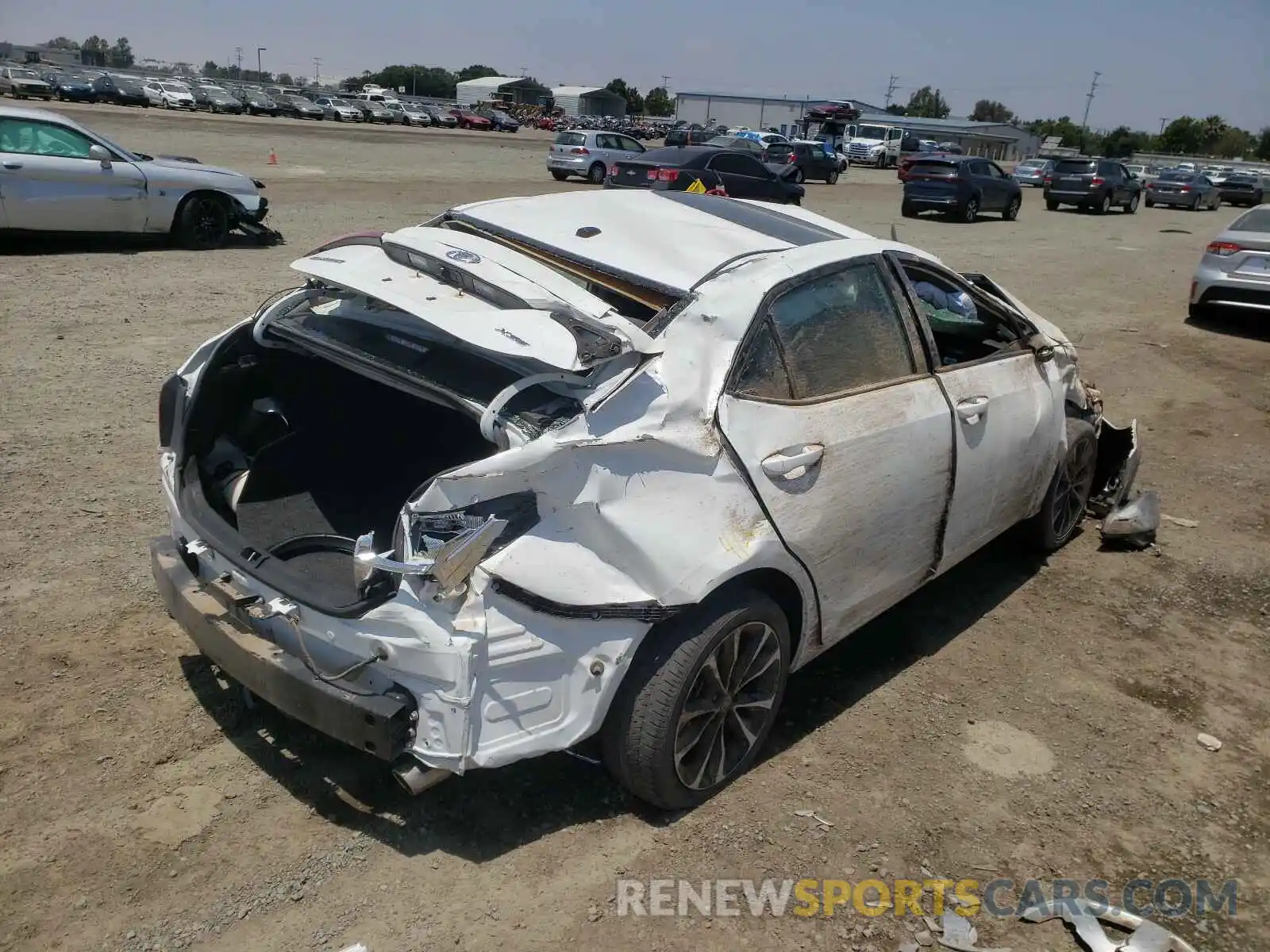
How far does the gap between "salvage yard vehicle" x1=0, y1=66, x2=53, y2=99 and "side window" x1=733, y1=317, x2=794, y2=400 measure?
51010 millimetres

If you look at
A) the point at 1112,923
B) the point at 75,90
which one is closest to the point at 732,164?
the point at 1112,923

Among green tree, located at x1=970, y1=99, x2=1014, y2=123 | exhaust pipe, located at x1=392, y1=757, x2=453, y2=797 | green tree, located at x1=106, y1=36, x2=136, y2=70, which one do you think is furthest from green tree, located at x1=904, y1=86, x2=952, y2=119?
exhaust pipe, located at x1=392, y1=757, x2=453, y2=797

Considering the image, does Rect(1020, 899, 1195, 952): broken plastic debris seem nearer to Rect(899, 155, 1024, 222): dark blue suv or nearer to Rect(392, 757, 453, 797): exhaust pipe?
Rect(392, 757, 453, 797): exhaust pipe

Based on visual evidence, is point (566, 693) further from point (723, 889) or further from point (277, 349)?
point (277, 349)

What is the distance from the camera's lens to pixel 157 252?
37.3 feet

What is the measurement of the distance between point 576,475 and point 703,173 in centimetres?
1800

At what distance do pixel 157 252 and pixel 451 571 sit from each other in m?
10.5

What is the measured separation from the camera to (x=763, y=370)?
3.14 metres

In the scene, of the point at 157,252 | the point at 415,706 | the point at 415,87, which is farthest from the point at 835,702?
the point at 415,87

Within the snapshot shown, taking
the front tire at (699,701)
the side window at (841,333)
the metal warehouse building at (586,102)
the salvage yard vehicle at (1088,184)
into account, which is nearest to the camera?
the front tire at (699,701)

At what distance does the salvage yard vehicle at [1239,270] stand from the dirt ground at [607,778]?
612 centimetres

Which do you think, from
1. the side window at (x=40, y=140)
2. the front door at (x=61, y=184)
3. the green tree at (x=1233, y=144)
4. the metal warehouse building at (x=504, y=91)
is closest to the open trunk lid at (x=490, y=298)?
the front door at (x=61, y=184)

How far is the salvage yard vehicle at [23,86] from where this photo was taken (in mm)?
44438

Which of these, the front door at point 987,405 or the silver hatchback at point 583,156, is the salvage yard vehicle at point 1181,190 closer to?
the silver hatchback at point 583,156
